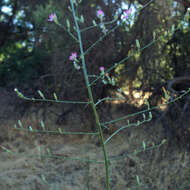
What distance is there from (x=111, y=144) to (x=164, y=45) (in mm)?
1944

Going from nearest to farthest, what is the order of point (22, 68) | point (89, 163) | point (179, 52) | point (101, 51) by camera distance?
point (89, 163)
point (101, 51)
point (22, 68)
point (179, 52)

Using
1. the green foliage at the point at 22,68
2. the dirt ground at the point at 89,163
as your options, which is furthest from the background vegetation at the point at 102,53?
the dirt ground at the point at 89,163

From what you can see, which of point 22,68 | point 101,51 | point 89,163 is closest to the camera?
point 89,163

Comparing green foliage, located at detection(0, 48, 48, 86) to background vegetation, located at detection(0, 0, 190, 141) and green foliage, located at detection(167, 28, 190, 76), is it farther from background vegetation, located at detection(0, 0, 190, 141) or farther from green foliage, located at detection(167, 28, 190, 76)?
green foliage, located at detection(167, 28, 190, 76)

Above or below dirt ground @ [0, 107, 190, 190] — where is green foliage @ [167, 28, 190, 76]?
above

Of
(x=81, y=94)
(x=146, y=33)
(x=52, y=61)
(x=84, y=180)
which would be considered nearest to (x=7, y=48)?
(x=52, y=61)

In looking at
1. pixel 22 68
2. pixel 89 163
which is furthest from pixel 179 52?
pixel 22 68

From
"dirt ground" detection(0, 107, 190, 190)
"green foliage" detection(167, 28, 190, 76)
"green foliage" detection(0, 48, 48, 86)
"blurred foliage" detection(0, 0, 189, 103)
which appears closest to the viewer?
"dirt ground" detection(0, 107, 190, 190)

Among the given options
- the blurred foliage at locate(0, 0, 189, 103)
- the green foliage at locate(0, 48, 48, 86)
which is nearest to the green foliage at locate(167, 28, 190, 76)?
the blurred foliage at locate(0, 0, 189, 103)

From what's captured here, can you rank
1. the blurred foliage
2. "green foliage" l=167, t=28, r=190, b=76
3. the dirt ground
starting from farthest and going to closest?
"green foliage" l=167, t=28, r=190, b=76 → the blurred foliage → the dirt ground

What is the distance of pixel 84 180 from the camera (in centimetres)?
427

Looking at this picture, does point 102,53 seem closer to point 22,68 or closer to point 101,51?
point 101,51

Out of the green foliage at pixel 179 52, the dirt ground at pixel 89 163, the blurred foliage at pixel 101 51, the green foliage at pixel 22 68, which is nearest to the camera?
the dirt ground at pixel 89 163

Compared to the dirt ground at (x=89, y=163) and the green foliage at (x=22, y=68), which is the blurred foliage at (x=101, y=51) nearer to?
the green foliage at (x=22, y=68)
